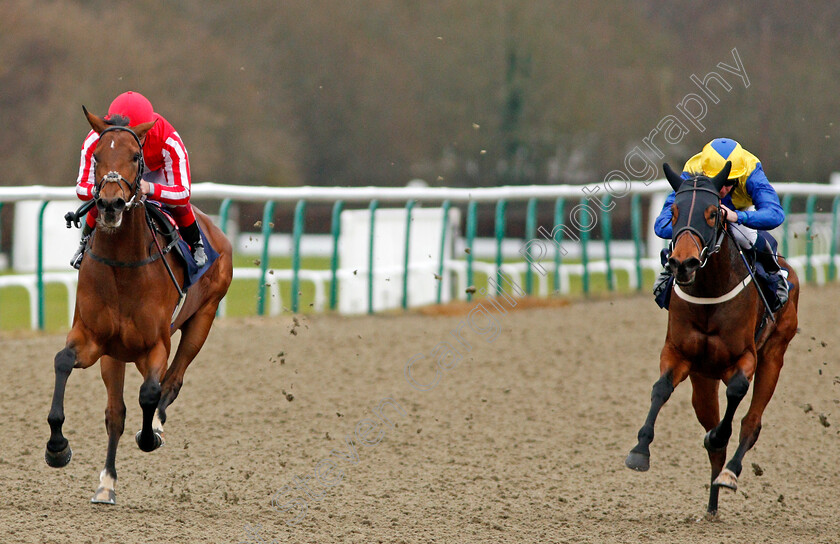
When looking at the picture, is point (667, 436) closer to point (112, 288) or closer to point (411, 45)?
point (112, 288)

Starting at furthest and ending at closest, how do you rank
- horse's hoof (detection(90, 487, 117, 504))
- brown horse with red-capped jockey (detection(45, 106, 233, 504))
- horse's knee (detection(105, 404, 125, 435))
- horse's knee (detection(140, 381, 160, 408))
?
horse's knee (detection(105, 404, 125, 435))
horse's hoof (detection(90, 487, 117, 504))
horse's knee (detection(140, 381, 160, 408))
brown horse with red-capped jockey (detection(45, 106, 233, 504))

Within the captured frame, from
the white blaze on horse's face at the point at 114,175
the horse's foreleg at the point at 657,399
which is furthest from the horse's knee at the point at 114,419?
the horse's foreleg at the point at 657,399

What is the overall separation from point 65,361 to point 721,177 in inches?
104

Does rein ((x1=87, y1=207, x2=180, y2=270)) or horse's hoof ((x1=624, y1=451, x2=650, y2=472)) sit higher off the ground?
rein ((x1=87, y1=207, x2=180, y2=270))

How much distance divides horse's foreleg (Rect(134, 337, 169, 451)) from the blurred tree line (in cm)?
1280

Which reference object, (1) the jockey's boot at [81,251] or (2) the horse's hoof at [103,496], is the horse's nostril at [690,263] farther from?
(2) the horse's hoof at [103,496]

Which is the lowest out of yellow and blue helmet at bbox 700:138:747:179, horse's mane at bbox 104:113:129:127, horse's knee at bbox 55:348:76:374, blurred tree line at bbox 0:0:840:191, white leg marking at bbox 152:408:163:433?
white leg marking at bbox 152:408:163:433

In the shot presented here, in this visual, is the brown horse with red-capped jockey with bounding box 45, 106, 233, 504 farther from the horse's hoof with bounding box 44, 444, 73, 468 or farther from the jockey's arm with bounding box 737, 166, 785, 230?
the jockey's arm with bounding box 737, 166, 785, 230

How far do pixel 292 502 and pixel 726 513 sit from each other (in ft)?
6.46

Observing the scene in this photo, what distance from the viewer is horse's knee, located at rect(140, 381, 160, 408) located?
4.79 m

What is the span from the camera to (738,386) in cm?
478

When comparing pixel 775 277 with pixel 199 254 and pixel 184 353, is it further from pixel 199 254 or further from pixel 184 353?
pixel 184 353

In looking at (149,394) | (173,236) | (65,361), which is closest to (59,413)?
(65,361)

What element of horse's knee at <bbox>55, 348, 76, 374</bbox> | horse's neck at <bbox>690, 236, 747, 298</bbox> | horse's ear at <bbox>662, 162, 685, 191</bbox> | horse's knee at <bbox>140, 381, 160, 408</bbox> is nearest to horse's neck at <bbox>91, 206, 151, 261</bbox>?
horse's knee at <bbox>55, 348, 76, 374</bbox>
